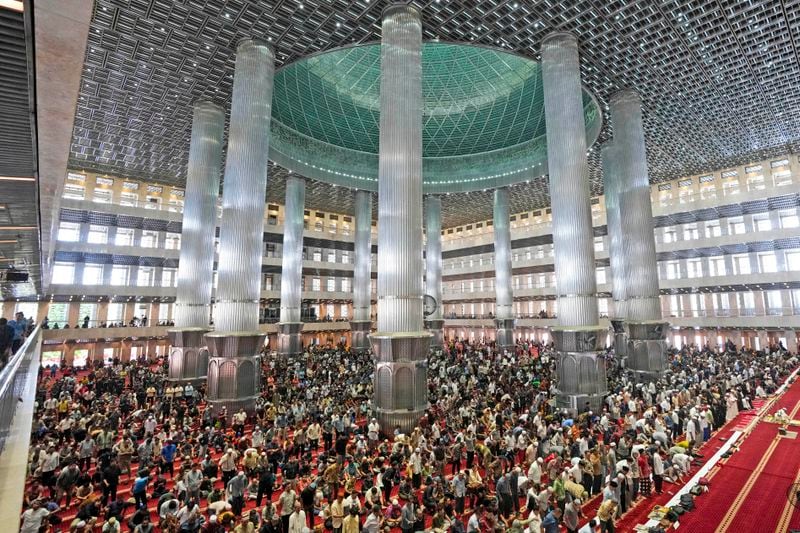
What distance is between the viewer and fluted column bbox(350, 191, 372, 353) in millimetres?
32688

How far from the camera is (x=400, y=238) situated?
556 inches

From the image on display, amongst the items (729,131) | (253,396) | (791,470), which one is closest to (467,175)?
(729,131)

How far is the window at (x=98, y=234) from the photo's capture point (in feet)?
102

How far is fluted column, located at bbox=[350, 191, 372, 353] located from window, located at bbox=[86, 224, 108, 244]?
19.5 m

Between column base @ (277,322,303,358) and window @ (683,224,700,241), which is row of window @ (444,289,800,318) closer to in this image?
window @ (683,224,700,241)

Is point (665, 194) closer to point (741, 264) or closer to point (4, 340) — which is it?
point (741, 264)

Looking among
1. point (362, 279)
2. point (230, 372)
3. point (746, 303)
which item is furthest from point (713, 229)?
point (230, 372)

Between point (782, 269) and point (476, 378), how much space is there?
2521 centimetres

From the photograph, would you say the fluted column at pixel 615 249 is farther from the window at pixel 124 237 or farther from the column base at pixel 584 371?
the window at pixel 124 237

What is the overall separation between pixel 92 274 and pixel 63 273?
176cm

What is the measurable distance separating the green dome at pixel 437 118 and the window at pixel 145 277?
50.9ft

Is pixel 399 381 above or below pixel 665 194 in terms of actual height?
below

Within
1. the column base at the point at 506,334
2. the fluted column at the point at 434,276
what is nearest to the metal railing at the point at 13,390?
the fluted column at the point at 434,276

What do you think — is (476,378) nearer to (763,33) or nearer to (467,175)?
(763,33)
